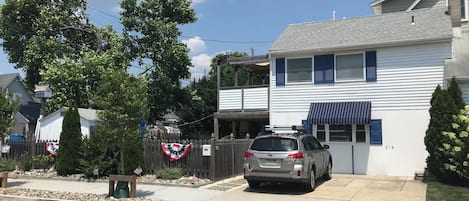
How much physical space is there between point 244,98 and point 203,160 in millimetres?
5837

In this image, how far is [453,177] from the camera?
1345cm

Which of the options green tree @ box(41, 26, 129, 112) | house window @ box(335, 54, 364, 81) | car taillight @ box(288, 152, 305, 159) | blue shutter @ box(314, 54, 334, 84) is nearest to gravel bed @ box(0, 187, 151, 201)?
car taillight @ box(288, 152, 305, 159)

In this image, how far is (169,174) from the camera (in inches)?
569

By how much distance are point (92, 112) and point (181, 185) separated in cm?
823

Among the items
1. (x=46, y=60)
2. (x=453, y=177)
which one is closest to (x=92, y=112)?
(x=46, y=60)

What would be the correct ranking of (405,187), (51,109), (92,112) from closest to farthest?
(405,187), (92,112), (51,109)

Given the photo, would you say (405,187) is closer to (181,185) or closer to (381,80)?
(381,80)

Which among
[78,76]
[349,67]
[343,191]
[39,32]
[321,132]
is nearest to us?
[343,191]

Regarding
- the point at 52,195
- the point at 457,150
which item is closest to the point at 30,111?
the point at 52,195

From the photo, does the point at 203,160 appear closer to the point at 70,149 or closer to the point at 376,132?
the point at 70,149

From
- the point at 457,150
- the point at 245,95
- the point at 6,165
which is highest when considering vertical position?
the point at 245,95

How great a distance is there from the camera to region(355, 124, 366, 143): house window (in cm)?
1678

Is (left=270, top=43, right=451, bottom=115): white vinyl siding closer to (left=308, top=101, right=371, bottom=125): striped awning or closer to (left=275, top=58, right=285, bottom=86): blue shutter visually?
(left=308, top=101, right=371, bottom=125): striped awning

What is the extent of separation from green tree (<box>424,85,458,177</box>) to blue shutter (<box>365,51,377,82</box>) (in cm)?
275
